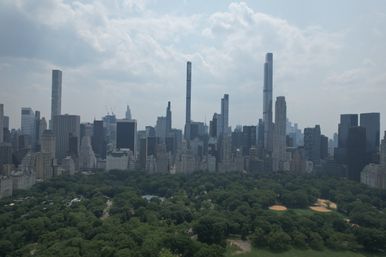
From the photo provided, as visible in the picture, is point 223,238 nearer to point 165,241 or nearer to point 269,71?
point 165,241

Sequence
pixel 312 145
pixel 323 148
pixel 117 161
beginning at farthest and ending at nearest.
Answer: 1. pixel 323 148
2. pixel 312 145
3. pixel 117 161

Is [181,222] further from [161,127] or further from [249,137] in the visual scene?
[161,127]

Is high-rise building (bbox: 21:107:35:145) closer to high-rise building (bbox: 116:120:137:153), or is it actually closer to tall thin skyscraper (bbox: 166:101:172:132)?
high-rise building (bbox: 116:120:137:153)

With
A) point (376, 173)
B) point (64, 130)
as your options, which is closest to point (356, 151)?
point (376, 173)

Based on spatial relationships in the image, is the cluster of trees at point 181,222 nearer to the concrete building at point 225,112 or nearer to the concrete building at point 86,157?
the concrete building at point 86,157

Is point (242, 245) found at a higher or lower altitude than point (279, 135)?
lower

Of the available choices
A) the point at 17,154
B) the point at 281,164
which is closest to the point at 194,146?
the point at 281,164
